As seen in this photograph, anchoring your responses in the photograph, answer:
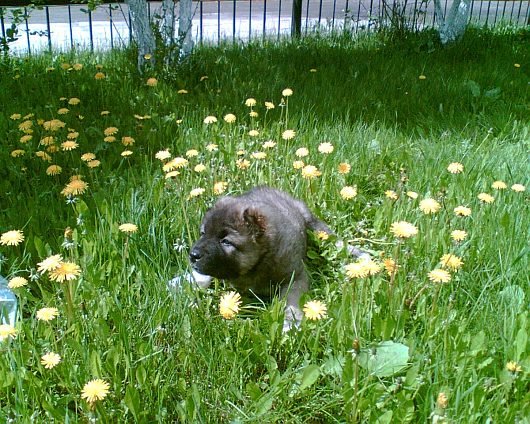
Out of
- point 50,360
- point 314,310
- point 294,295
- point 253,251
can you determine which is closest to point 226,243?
point 253,251

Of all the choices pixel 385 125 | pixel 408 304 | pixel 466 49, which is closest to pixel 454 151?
pixel 385 125

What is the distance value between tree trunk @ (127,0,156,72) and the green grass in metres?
0.20

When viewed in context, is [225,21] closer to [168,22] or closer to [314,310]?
[168,22]

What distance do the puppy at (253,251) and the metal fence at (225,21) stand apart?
4491 mm

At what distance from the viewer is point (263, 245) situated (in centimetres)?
252

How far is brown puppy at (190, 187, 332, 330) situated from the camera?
8.02ft

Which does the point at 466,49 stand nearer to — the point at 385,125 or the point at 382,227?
the point at 385,125

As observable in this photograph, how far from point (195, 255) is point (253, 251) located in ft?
0.84

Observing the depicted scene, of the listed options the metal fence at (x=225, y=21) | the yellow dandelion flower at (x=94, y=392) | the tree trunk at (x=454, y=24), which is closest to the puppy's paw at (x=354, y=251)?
the yellow dandelion flower at (x=94, y=392)

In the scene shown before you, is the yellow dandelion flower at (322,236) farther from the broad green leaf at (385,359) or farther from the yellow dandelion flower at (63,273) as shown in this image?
the yellow dandelion flower at (63,273)

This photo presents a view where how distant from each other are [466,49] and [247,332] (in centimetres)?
626

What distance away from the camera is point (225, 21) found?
12469mm

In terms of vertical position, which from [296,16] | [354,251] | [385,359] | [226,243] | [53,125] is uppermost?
[296,16]

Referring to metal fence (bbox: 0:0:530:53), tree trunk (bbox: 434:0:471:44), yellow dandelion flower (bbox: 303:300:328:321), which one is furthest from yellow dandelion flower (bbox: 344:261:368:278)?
tree trunk (bbox: 434:0:471:44)
